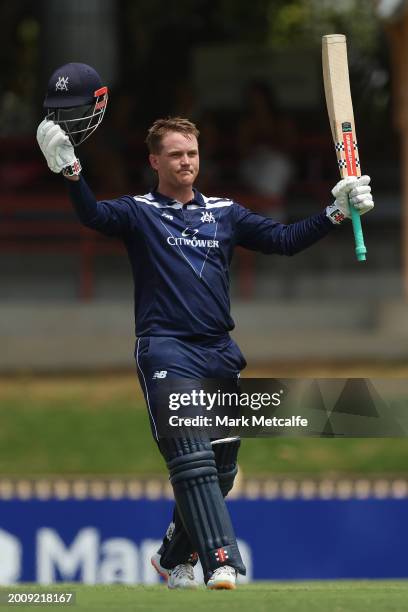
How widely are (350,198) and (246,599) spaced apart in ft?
4.93

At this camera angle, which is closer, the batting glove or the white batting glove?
the batting glove

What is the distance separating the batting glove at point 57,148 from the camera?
591 cm

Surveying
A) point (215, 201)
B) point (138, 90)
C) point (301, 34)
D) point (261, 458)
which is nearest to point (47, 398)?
point (261, 458)

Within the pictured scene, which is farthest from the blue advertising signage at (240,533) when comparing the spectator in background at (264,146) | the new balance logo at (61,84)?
the spectator in background at (264,146)

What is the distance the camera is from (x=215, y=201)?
6344mm

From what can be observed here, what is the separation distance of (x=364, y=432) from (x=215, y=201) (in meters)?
1.04

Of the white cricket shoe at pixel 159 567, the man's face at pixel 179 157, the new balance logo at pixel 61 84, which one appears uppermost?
the new balance logo at pixel 61 84

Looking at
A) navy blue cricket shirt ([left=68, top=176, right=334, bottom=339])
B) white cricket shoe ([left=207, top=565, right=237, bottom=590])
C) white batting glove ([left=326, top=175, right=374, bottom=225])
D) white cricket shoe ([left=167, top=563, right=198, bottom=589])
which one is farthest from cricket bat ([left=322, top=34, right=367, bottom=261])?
white cricket shoe ([left=167, top=563, right=198, bottom=589])

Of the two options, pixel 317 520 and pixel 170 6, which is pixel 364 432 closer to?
pixel 317 520

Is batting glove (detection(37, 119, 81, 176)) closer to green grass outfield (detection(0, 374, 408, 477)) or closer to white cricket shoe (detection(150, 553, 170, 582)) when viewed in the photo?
white cricket shoe (detection(150, 553, 170, 582))

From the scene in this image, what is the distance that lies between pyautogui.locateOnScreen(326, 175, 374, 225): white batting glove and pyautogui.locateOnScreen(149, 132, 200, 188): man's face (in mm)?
542

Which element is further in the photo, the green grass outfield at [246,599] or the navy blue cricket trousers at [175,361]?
the navy blue cricket trousers at [175,361]

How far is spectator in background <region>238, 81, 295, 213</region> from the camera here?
15.2 m

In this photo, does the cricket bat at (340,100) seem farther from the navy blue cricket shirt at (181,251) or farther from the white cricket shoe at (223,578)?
the white cricket shoe at (223,578)
